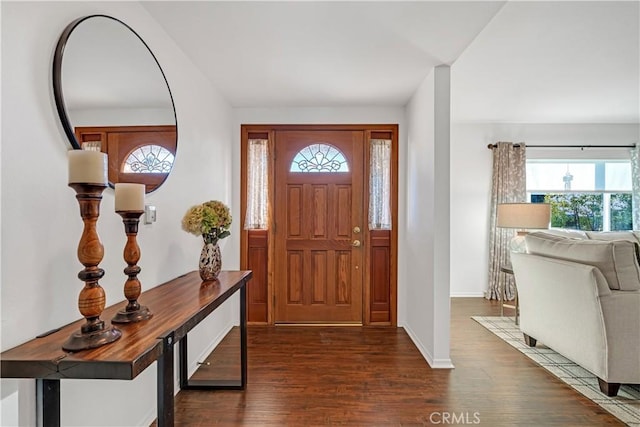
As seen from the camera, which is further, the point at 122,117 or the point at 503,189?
the point at 503,189

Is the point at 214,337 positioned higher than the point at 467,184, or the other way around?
the point at 467,184

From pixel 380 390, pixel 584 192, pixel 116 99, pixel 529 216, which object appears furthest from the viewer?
pixel 584 192

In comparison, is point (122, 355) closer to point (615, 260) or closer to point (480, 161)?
point (615, 260)

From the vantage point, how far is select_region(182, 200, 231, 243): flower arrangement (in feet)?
7.48

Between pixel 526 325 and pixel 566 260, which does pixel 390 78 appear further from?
pixel 526 325

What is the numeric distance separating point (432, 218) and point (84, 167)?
2431mm

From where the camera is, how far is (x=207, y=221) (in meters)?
2.30

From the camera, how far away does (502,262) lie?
16.4 feet

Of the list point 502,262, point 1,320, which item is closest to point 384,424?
point 1,320

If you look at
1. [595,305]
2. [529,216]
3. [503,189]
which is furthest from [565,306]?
[503,189]

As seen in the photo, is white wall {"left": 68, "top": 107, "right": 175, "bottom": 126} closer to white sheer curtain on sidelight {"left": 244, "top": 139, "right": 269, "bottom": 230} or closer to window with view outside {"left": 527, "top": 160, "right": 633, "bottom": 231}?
white sheer curtain on sidelight {"left": 244, "top": 139, "right": 269, "bottom": 230}

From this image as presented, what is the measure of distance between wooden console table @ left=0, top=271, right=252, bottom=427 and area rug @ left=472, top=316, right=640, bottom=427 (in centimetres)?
247

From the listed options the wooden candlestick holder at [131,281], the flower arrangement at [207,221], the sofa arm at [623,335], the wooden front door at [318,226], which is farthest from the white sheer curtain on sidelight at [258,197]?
the sofa arm at [623,335]

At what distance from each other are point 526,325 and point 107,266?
3.31m
